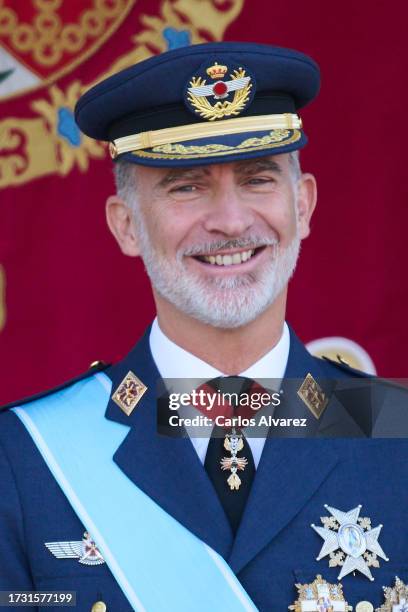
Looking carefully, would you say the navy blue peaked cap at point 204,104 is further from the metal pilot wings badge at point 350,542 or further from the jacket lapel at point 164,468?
the metal pilot wings badge at point 350,542

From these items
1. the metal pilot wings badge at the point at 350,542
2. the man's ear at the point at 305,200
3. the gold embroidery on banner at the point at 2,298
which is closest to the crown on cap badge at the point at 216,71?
the man's ear at the point at 305,200

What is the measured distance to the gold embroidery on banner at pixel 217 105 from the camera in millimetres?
2896

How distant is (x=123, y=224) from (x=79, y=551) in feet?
2.13

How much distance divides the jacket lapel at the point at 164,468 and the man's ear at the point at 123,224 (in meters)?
→ 0.18

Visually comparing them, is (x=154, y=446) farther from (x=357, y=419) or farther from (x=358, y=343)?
(x=358, y=343)

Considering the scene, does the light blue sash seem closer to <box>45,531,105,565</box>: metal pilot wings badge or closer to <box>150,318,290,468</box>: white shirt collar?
<box>45,531,105,565</box>: metal pilot wings badge

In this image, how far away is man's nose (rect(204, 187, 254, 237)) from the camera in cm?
283

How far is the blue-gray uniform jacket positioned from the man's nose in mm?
333

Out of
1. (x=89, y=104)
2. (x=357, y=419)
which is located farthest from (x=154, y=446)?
(x=89, y=104)

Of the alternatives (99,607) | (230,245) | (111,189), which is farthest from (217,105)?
(111,189)

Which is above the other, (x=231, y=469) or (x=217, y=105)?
(x=217, y=105)

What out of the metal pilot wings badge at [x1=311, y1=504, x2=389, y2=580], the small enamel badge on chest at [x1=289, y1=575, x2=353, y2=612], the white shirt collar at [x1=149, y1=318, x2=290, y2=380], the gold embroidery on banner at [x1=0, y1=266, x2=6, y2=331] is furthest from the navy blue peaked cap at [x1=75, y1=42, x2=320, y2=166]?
the gold embroidery on banner at [x1=0, y1=266, x2=6, y2=331]

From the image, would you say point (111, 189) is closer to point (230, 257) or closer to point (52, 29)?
point (52, 29)

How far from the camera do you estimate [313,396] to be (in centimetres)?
304
